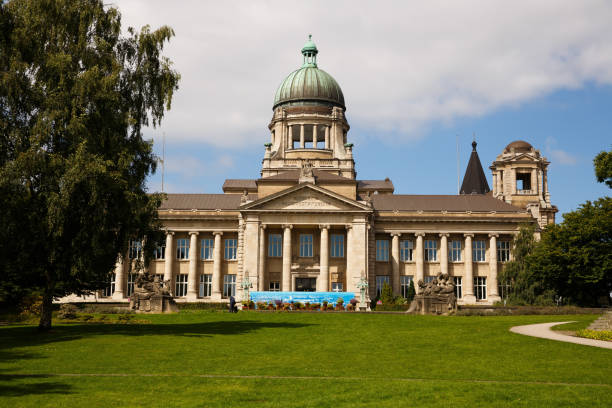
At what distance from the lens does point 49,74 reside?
29.3 m

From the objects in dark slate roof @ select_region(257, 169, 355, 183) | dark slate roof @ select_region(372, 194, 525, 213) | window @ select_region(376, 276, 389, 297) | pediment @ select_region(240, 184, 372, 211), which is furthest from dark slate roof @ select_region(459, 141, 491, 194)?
pediment @ select_region(240, 184, 372, 211)

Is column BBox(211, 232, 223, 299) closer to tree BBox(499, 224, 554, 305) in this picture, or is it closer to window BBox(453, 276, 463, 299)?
window BBox(453, 276, 463, 299)

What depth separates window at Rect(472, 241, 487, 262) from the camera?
79.6 m

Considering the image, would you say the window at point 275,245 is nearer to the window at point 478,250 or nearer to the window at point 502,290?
the window at point 478,250

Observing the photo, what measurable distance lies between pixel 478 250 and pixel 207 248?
34.6 meters

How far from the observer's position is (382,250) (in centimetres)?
7950

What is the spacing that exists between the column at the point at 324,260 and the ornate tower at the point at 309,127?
1920 centimetres

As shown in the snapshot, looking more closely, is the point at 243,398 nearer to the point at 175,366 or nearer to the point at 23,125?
the point at 175,366

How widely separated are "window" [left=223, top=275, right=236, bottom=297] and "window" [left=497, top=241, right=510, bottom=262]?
3363 centimetres

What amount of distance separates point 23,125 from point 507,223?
63281 millimetres

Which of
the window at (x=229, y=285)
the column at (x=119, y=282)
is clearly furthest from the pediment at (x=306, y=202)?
the column at (x=119, y=282)

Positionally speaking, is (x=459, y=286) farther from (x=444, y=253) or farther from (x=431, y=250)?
(x=431, y=250)

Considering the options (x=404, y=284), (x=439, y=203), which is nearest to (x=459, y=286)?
(x=404, y=284)

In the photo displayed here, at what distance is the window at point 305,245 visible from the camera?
7569cm
